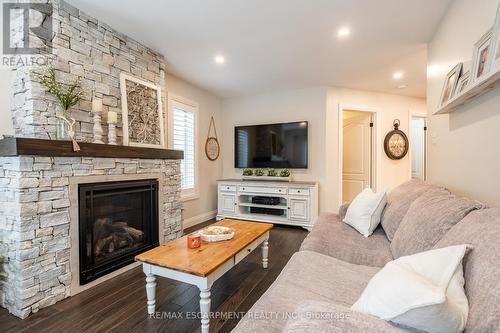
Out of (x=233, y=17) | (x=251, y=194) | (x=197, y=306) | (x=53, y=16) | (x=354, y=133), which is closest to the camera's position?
(x=197, y=306)

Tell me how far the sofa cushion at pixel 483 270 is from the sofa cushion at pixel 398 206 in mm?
881

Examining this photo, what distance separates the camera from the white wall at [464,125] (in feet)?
4.74

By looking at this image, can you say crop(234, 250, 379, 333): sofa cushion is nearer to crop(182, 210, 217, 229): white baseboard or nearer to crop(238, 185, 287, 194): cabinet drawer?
crop(238, 185, 287, 194): cabinet drawer

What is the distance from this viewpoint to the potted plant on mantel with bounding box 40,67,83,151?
6.24 feet

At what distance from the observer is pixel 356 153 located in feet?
15.6

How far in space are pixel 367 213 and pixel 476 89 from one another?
3.84ft

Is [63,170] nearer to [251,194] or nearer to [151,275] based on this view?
[151,275]

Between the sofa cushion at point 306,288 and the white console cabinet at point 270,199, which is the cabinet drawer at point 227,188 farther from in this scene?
the sofa cushion at point 306,288

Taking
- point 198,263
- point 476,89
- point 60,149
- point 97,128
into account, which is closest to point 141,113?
point 97,128

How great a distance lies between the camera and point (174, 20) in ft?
7.61

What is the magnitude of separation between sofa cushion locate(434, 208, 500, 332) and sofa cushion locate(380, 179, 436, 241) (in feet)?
2.89

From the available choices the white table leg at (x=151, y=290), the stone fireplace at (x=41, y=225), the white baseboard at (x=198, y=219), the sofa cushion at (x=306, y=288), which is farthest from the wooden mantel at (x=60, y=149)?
the sofa cushion at (x=306, y=288)

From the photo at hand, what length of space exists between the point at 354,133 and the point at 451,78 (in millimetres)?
2874

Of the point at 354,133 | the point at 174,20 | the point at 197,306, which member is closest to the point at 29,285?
the point at 197,306
